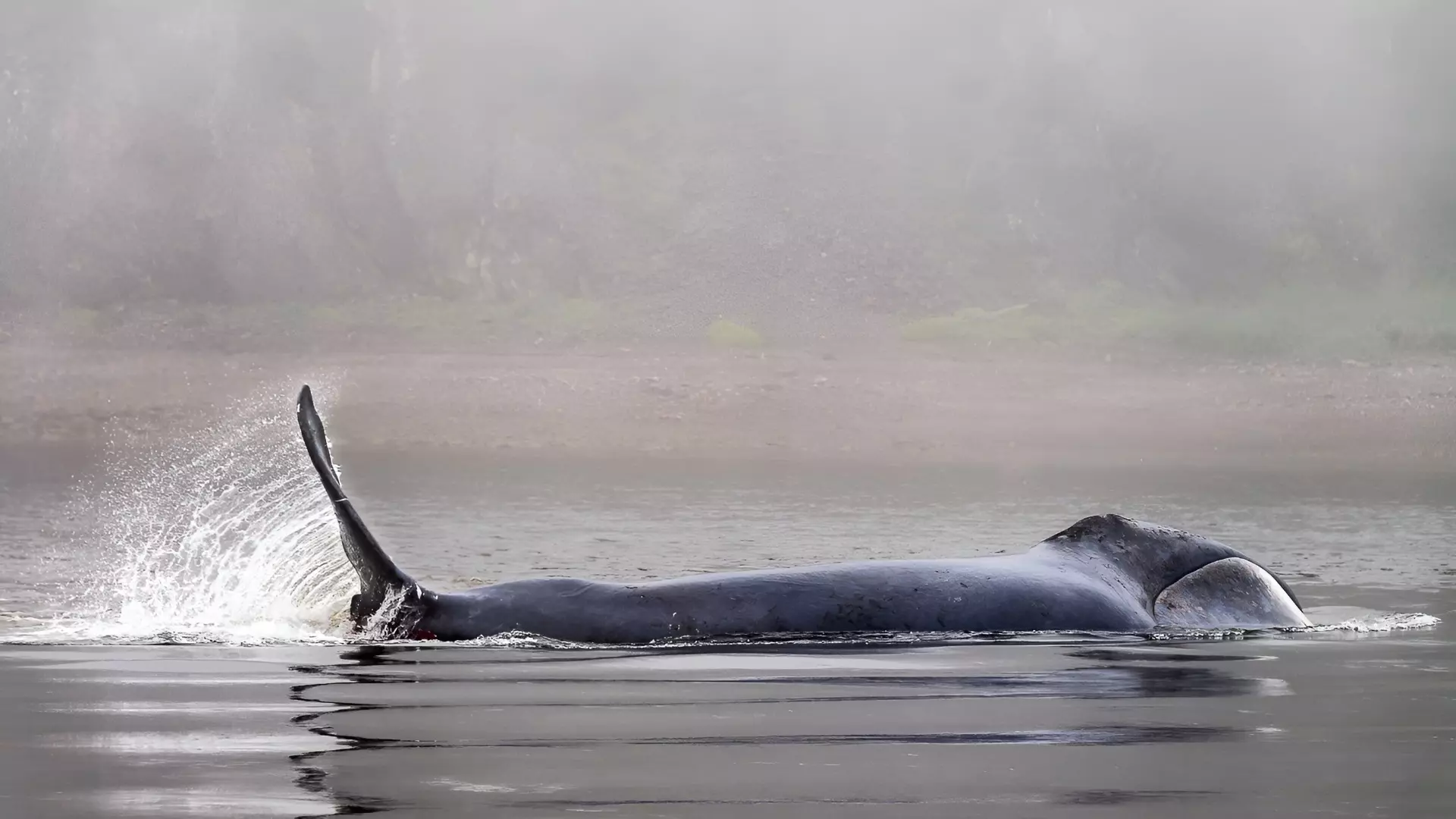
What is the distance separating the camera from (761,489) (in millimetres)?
79812

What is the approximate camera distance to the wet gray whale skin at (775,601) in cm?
1227

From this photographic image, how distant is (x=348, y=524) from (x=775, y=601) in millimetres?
2631

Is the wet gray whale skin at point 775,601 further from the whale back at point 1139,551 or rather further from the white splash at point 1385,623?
the white splash at point 1385,623

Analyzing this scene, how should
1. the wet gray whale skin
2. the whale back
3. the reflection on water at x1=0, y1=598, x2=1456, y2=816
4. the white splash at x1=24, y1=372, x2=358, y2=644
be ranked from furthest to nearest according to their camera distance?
the whale back, the white splash at x1=24, y1=372, x2=358, y2=644, the wet gray whale skin, the reflection on water at x1=0, y1=598, x2=1456, y2=816

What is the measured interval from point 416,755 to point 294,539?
5.63 m

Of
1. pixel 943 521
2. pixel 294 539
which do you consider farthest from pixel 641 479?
pixel 294 539

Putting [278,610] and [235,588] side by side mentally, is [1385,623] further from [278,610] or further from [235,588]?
[235,588]

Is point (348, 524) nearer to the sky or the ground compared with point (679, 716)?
nearer to the sky

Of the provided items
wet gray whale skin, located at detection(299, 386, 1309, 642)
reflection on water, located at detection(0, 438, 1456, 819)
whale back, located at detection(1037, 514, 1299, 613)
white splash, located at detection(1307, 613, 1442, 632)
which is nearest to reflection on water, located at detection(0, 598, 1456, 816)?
reflection on water, located at detection(0, 438, 1456, 819)

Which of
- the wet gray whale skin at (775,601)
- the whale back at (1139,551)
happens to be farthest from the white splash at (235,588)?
the whale back at (1139,551)

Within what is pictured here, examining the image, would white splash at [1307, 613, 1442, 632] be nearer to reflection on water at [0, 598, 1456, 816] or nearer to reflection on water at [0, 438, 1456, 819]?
reflection on water at [0, 438, 1456, 819]

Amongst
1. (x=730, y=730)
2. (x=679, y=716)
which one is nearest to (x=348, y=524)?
(x=679, y=716)

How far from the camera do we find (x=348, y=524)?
1165 centimetres

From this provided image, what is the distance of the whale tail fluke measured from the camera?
1160cm
